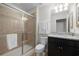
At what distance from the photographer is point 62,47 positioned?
145cm

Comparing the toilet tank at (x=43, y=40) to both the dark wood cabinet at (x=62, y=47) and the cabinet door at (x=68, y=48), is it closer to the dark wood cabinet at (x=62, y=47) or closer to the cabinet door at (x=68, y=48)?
the dark wood cabinet at (x=62, y=47)

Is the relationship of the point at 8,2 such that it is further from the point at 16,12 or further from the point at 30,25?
→ the point at 30,25

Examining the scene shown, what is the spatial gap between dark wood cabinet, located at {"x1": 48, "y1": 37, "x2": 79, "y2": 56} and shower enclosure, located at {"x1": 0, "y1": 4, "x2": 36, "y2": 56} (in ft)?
0.86

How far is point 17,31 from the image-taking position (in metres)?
1.45

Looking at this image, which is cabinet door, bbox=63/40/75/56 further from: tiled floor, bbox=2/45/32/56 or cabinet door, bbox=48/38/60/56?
tiled floor, bbox=2/45/32/56

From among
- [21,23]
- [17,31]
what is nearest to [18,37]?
[17,31]

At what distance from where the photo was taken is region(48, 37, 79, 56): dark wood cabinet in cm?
137

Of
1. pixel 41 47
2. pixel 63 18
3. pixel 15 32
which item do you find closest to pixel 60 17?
pixel 63 18

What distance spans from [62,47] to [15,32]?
0.68 m

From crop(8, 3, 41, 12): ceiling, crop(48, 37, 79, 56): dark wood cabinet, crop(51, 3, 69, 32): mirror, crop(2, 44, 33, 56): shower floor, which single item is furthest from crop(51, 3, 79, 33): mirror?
crop(2, 44, 33, 56): shower floor

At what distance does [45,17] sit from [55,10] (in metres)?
0.18

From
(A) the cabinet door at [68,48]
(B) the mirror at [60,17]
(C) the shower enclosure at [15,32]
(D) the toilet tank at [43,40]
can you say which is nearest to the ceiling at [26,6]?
(C) the shower enclosure at [15,32]

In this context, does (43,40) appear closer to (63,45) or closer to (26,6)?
(63,45)

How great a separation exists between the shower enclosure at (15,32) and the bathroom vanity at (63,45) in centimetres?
26
